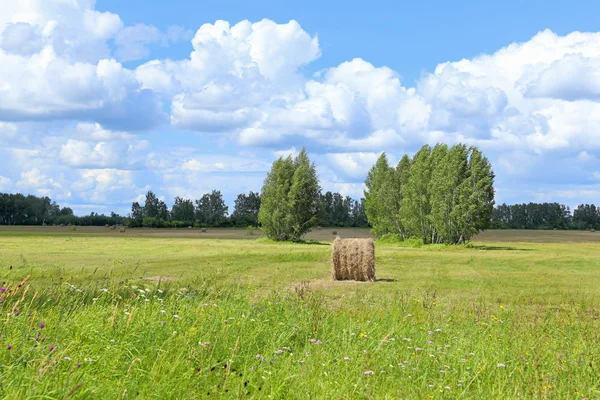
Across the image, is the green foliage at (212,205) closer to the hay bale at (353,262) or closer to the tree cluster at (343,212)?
the tree cluster at (343,212)

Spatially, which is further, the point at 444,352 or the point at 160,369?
the point at 444,352

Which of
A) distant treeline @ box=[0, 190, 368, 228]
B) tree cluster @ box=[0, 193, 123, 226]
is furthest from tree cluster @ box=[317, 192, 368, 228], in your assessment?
tree cluster @ box=[0, 193, 123, 226]

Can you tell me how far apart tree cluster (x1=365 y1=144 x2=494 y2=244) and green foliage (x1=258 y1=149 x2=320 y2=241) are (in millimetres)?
8897

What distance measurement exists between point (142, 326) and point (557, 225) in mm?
124816

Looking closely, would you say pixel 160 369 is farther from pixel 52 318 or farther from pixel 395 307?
pixel 395 307

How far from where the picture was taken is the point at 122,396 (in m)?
5.43

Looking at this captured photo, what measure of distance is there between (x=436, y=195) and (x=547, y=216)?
80.7m

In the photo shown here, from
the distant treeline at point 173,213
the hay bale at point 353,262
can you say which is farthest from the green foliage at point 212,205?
the hay bale at point 353,262

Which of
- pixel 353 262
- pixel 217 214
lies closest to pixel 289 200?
pixel 353 262

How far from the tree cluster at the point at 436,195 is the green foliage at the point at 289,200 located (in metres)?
8.90

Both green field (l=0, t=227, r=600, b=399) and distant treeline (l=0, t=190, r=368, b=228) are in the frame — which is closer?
green field (l=0, t=227, r=600, b=399)

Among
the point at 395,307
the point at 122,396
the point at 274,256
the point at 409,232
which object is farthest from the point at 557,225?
the point at 122,396

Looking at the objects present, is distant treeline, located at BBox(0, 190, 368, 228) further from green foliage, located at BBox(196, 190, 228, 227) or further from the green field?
the green field

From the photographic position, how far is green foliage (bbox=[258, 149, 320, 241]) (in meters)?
62.6
